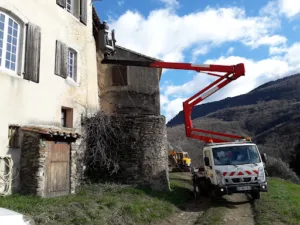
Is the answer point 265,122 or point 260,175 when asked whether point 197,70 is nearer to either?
point 260,175

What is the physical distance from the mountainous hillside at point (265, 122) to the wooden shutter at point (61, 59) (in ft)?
126

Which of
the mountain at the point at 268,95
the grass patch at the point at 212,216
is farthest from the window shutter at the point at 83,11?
the mountain at the point at 268,95

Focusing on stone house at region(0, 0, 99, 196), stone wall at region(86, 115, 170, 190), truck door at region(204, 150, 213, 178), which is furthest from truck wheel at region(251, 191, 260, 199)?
stone house at region(0, 0, 99, 196)

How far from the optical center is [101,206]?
9031mm

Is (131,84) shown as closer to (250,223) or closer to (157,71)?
(157,71)

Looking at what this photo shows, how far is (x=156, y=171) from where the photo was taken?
13.4 m

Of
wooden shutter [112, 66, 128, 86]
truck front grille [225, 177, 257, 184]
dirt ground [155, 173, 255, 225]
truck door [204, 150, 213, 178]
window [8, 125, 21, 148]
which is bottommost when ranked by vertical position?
dirt ground [155, 173, 255, 225]

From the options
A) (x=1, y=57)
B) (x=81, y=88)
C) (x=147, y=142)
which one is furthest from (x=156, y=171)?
(x=1, y=57)

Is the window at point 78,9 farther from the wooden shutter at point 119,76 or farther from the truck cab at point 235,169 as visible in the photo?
A: the truck cab at point 235,169

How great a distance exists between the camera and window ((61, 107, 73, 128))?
1277cm

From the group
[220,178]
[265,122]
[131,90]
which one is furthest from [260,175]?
[265,122]

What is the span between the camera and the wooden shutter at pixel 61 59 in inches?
471

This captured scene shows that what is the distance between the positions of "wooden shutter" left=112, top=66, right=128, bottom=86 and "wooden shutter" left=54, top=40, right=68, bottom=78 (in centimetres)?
454

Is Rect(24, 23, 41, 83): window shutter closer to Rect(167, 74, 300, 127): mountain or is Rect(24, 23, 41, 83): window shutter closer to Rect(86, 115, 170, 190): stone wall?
Rect(86, 115, 170, 190): stone wall
